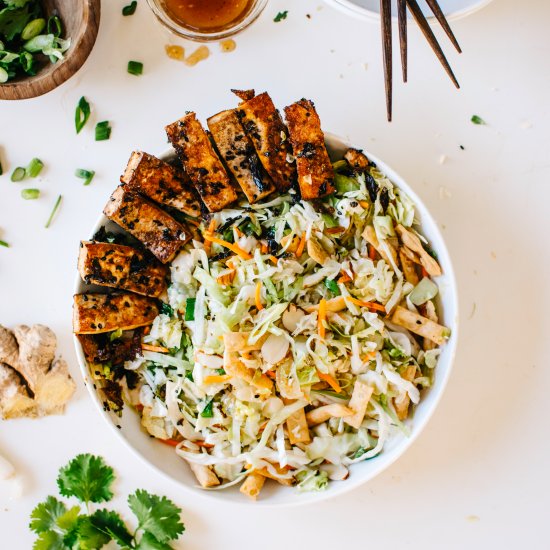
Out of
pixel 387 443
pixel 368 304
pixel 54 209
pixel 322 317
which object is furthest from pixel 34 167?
pixel 387 443

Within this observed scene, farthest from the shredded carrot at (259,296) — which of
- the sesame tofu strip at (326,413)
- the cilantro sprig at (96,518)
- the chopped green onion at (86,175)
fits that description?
the cilantro sprig at (96,518)

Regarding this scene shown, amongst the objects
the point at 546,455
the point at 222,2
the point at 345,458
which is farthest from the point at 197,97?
the point at 546,455

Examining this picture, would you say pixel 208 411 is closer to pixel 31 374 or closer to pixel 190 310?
pixel 190 310

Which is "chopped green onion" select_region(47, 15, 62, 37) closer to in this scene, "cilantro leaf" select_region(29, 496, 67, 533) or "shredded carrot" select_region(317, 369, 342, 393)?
"shredded carrot" select_region(317, 369, 342, 393)

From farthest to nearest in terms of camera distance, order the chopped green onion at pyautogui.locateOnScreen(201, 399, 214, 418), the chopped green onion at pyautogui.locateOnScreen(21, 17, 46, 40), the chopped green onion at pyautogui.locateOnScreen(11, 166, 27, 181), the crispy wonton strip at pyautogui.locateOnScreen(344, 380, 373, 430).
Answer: the chopped green onion at pyautogui.locateOnScreen(11, 166, 27, 181), the chopped green onion at pyautogui.locateOnScreen(21, 17, 46, 40), the chopped green onion at pyautogui.locateOnScreen(201, 399, 214, 418), the crispy wonton strip at pyautogui.locateOnScreen(344, 380, 373, 430)

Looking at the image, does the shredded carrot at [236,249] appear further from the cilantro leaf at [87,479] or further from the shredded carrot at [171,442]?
the cilantro leaf at [87,479]

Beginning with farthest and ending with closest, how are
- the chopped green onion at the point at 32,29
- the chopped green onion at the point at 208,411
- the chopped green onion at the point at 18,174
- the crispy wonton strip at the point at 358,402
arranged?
1. the chopped green onion at the point at 18,174
2. the chopped green onion at the point at 32,29
3. the chopped green onion at the point at 208,411
4. the crispy wonton strip at the point at 358,402

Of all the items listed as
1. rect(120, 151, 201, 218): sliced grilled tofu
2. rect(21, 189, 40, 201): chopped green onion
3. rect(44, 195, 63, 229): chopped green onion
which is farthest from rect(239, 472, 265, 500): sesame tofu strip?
rect(21, 189, 40, 201): chopped green onion
